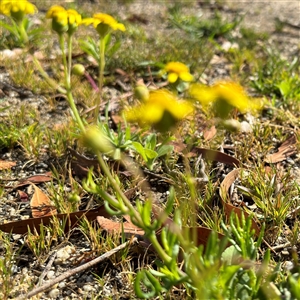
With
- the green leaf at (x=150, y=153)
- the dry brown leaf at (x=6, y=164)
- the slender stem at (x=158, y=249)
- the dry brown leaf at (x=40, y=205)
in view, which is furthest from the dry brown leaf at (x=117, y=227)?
the dry brown leaf at (x=6, y=164)

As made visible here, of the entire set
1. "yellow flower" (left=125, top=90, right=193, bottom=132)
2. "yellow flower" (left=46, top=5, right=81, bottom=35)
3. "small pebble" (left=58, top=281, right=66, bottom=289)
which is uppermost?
"yellow flower" (left=46, top=5, right=81, bottom=35)

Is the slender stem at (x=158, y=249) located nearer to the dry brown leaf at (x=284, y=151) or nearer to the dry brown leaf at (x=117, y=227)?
the dry brown leaf at (x=117, y=227)

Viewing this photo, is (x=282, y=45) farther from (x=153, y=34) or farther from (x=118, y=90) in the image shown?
(x=118, y=90)

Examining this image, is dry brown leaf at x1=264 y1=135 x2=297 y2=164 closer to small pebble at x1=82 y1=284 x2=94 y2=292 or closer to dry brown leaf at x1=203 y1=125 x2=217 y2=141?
dry brown leaf at x1=203 y1=125 x2=217 y2=141

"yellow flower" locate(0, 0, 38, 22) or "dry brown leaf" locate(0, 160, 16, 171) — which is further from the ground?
"yellow flower" locate(0, 0, 38, 22)

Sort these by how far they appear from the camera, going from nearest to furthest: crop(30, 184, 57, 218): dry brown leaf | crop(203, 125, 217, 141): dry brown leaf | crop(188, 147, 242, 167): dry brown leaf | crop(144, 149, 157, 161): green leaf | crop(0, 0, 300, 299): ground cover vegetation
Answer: crop(0, 0, 300, 299): ground cover vegetation < crop(30, 184, 57, 218): dry brown leaf < crop(144, 149, 157, 161): green leaf < crop(188, 147, 242, 167): dry brown leaf < crop(203, 125, 217, 141): dry brown leaf

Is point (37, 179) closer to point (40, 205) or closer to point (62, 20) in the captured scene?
point (40, 205)

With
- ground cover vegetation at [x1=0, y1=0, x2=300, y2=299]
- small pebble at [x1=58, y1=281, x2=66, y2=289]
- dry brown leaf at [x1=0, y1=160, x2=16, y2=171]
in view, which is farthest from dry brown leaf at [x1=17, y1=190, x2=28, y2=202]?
small pebble at [x1=58, y1=281, x2=66, y2=289]

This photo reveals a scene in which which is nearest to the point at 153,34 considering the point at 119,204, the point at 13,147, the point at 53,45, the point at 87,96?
the point at 53,45
